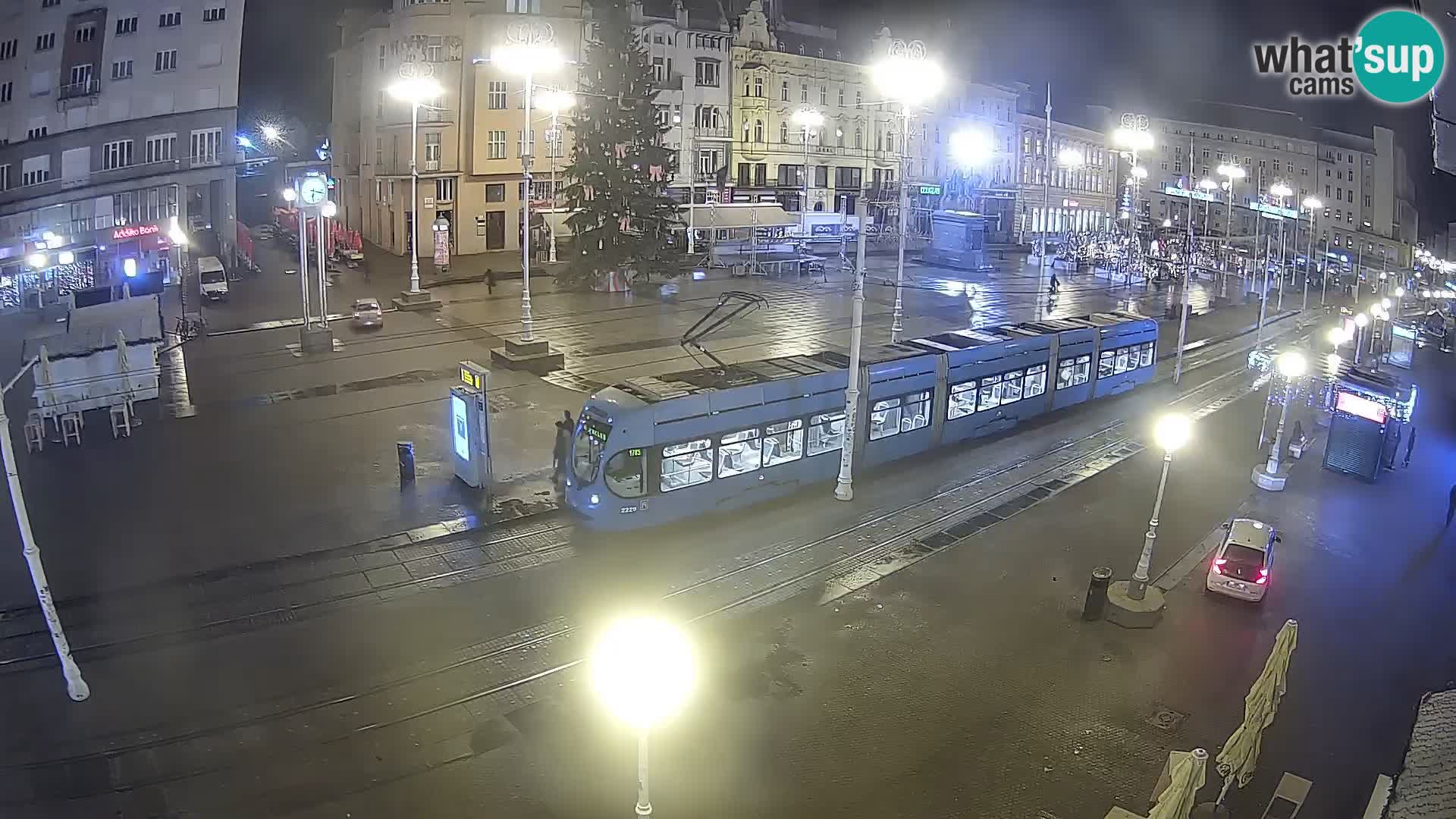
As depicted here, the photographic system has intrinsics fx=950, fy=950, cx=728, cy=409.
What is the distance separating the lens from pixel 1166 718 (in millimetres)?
11828

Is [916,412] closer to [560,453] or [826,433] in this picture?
[826,433]

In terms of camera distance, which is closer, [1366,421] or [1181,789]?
[1181,789]

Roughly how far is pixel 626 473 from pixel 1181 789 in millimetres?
10081

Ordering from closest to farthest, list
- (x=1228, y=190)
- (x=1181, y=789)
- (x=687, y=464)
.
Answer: (x=1181, y=789), (x=687, y=464), (x=1228, y=190)

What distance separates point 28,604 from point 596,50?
3648 centimetres

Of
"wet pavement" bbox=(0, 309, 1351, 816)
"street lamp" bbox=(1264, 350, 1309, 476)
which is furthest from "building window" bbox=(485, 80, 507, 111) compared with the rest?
"street lamp" bbox=(1264, 350, 1309, 476)

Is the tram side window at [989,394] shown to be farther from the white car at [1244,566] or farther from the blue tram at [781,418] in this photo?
the white car at [1244,566]

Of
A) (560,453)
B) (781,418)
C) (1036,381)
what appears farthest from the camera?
(1036,381)

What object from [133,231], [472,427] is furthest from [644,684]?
[133,231]

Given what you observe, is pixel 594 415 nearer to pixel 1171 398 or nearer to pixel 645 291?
pixel 1171 398

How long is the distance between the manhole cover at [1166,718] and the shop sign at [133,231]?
97.2 ft

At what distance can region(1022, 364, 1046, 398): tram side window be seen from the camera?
24.1 metres

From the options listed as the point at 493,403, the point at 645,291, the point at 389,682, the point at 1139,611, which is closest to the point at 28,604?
the point at 389,682

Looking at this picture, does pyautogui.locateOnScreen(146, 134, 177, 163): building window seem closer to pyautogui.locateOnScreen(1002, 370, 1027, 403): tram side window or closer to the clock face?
the clock face
